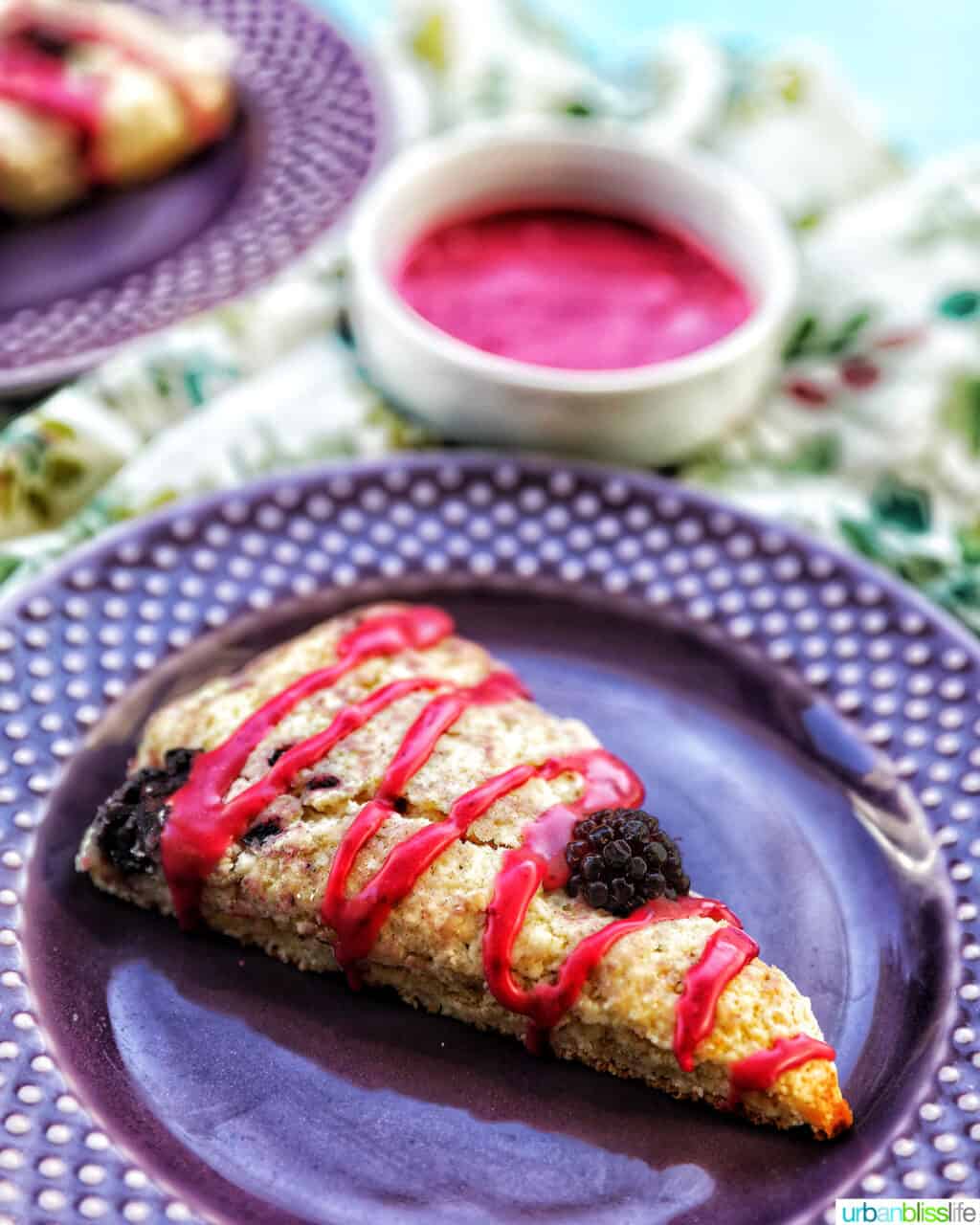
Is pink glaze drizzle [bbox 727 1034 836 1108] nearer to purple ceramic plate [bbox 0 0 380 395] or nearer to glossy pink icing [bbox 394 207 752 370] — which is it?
glossy pink icing [bbox 394 207 752 370]

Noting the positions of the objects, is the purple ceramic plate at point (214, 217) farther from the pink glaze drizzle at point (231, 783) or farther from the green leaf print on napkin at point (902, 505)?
the green leaf print on napkin at point (902, 505)

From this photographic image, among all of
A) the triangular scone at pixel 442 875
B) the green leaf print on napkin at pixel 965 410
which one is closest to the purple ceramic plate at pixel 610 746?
the triangular scone at pixel 442 875

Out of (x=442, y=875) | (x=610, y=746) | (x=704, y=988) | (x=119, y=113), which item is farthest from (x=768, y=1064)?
(x=119, y=113)

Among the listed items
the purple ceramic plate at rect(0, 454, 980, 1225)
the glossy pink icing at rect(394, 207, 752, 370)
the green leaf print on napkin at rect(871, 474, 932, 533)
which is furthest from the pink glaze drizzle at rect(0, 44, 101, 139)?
the green leaf print on napkin at rect(871, 474, 932, 533)

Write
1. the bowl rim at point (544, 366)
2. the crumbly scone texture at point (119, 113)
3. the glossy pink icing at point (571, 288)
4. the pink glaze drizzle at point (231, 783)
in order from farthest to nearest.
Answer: the crumbly scone texture at point (119, 113), the glossy pink icing at point (571, 288), the bowl rim at point (544, 366), the pink glaze drizzle at point (231, 783)

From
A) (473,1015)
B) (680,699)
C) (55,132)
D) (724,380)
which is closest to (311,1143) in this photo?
(473,1015)
